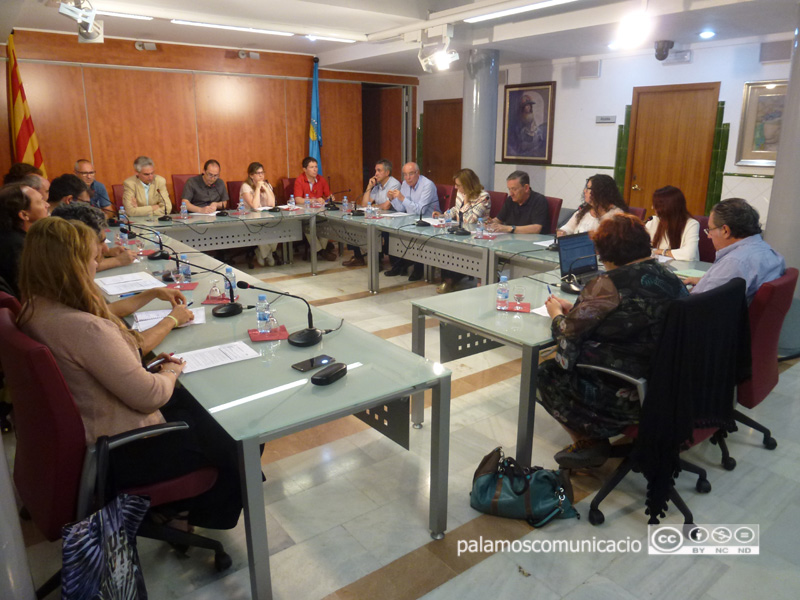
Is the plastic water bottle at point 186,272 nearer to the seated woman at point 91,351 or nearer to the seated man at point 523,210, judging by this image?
the seated woman at point 91,351

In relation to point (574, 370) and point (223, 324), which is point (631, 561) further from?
point (223, 324)

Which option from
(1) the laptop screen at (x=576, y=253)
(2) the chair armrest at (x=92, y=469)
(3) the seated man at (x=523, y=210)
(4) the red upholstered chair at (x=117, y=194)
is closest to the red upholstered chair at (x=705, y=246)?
(1) the laptop screen at (x=576, y=253)

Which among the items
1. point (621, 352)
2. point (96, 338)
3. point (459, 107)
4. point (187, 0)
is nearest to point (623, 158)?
point (459, 107)

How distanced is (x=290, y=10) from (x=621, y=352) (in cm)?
445

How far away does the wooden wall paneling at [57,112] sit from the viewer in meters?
5.94

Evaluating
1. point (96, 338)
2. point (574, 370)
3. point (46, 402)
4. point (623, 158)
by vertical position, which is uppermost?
point (623, 158)

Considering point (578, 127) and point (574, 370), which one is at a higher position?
point (578, 127)

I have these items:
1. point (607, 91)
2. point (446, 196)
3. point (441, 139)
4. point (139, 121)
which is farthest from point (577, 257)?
point (441, 139)

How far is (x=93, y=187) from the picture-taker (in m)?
5.86

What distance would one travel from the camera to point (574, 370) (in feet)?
7.35

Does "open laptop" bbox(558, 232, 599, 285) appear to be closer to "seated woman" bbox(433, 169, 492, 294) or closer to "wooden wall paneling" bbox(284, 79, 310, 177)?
"seated woman" bbox(433, 169, 492, 294)

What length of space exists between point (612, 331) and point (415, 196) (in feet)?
13.5

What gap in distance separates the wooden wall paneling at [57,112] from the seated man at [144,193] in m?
0.90

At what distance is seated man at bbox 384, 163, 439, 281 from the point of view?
19.3 ft
